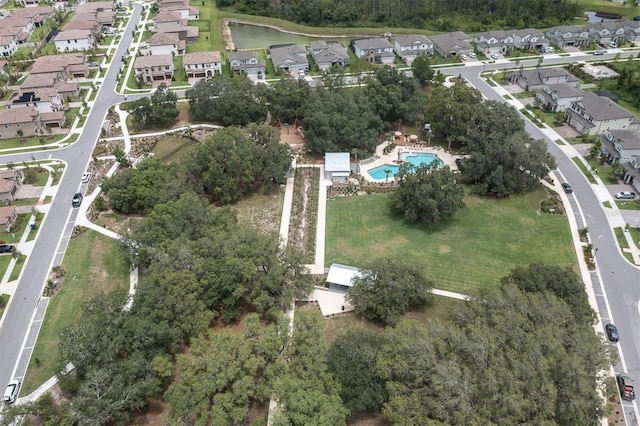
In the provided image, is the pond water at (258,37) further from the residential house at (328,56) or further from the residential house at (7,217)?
the residential house at (7,217)

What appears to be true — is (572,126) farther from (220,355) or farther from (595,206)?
(220,355)

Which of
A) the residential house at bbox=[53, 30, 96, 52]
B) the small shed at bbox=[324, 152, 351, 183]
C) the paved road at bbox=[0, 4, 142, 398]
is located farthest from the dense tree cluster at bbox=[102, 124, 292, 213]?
the residential house at bbox=[53, 30, 96, 52]

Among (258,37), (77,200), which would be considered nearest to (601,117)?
(77,200)

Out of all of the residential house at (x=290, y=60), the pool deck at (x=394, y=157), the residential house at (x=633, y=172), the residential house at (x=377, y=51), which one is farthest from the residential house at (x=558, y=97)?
the residential house at (x=290, y=60)

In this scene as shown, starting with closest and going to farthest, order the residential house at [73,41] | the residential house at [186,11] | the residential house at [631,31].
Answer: the residential house at [631,31] < the residential house at [73,41] < the residential house at [186,11]

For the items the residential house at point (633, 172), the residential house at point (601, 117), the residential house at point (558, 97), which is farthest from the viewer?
the residential house at point (558, 97)

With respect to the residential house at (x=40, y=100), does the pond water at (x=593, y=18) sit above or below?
above

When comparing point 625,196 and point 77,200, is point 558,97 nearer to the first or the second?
point 625,196
